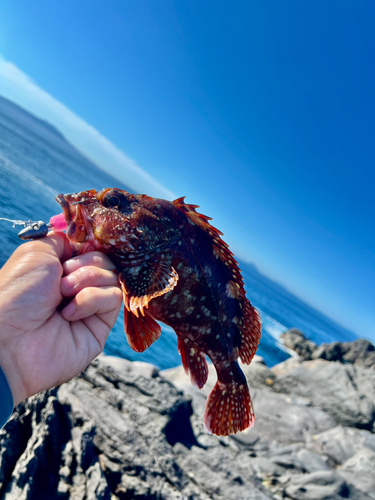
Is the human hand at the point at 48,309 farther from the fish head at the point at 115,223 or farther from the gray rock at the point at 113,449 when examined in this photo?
the gray rock at the point at 113,449

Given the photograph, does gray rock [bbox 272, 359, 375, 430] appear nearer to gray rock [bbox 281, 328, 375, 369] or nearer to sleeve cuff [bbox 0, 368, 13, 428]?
gray rock [bbox 281, 328, 375, 369]

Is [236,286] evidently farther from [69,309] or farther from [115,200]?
[69,309]

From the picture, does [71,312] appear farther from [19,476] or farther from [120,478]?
[120,478]

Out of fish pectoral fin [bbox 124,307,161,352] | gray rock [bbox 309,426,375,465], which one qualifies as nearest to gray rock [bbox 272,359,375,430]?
gray rock [bbox 309,426,375,465]

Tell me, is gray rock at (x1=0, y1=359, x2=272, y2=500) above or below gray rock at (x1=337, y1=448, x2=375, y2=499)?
below

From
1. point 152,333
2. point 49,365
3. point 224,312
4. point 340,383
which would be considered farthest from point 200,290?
point 340,383
